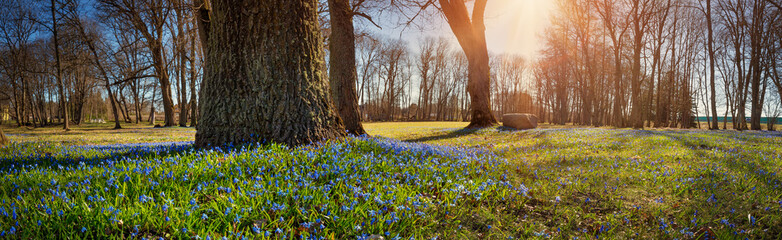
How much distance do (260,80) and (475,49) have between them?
39.6ft

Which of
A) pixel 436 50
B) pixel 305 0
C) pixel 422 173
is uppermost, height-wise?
pixel 436 50

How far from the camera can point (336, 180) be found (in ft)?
9.62

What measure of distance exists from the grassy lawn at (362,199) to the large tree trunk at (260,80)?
1.89 feet

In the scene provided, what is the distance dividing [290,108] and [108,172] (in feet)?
6.94

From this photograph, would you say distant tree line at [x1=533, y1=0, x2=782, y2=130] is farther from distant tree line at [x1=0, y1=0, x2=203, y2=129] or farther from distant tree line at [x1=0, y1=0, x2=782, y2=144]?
distant tree line at [x1=0, y1=0, x2=203, y2=129]

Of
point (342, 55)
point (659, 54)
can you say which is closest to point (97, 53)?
point (342, 55)

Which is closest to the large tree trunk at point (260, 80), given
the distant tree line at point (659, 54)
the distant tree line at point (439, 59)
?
the distant tree line at point (439, 59)

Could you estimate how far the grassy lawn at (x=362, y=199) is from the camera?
1924mm

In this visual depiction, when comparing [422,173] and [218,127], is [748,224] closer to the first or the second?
[422,173]

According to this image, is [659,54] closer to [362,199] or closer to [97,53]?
[362,199]

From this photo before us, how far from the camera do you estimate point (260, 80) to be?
441cm

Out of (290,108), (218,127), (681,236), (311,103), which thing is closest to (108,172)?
(218,127)

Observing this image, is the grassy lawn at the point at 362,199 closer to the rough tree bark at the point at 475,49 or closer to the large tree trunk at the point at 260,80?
the large tree trunk at the point at 260,80

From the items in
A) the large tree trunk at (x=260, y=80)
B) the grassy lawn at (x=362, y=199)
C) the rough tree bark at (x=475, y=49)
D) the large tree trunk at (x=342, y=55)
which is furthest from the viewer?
the rough tree bark at (x=475, y=49)
